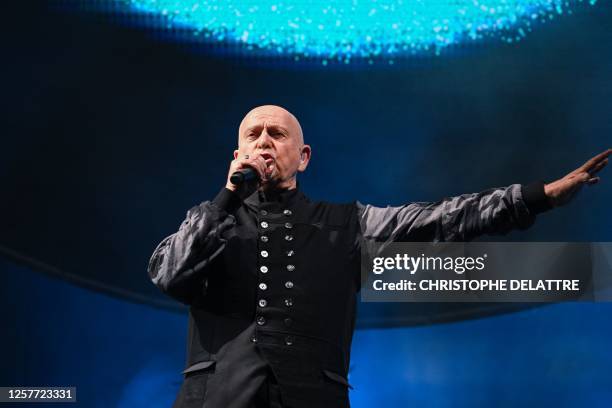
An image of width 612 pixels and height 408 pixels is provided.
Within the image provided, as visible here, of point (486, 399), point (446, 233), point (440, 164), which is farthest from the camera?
point (440, 164)

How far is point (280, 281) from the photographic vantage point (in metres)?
1.88

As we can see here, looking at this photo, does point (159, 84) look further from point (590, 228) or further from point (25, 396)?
point (590, 228)

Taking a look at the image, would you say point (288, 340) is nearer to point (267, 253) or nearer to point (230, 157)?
point (267, 253)

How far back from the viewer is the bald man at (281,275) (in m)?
1.78

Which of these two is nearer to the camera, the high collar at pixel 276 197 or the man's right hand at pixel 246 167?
the man's right hand at pixel 246 167

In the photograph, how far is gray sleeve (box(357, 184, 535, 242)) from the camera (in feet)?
5.86

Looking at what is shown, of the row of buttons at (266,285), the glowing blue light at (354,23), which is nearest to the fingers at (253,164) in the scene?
the row of buttons at (266,285)

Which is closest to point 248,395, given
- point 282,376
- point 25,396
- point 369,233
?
point 282,376

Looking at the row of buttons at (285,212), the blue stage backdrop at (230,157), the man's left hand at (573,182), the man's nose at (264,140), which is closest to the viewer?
the man's left hand at (573,182)

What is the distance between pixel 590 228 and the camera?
2736 millimetres

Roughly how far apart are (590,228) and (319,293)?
1.27 meters

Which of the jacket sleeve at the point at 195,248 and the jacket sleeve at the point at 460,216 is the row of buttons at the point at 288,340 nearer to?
the jacket sleeve at the point at 195,248

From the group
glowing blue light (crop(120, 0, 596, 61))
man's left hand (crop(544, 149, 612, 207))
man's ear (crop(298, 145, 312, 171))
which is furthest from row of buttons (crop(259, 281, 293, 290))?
glowing blue light (crop(120, 0, 596, 61))

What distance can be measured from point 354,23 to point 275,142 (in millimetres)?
995
